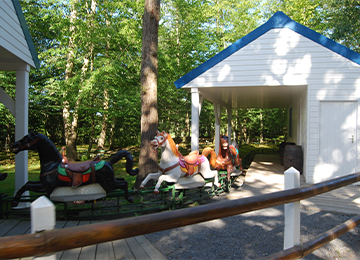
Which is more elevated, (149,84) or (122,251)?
(149,84)

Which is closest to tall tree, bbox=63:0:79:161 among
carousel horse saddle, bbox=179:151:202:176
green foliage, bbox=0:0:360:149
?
green foliage, bbox=0:0:360:149

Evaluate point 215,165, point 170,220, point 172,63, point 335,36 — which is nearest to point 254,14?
point 335,36

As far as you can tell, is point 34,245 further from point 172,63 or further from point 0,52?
point 172,63

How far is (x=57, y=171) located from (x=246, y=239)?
3.29 meters

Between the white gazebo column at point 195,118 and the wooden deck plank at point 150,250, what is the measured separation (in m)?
4.45

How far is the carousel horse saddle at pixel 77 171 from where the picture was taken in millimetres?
4691

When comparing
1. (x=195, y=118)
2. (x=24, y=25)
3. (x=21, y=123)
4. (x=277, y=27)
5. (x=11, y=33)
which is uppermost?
(x=277, y=27)

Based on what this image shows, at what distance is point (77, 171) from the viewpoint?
472cm

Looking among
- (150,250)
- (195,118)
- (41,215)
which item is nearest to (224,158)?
(195,118)

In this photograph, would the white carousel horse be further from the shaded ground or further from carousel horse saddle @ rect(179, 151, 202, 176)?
the shaded ground

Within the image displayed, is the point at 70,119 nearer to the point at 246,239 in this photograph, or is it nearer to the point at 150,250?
the point at 150,250

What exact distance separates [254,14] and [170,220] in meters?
23.5

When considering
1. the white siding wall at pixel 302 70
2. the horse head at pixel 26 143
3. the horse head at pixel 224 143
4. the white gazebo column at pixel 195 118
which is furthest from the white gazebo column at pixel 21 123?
the white siding wall at pixel 302 70

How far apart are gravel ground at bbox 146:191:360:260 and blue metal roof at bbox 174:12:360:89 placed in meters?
4.62
